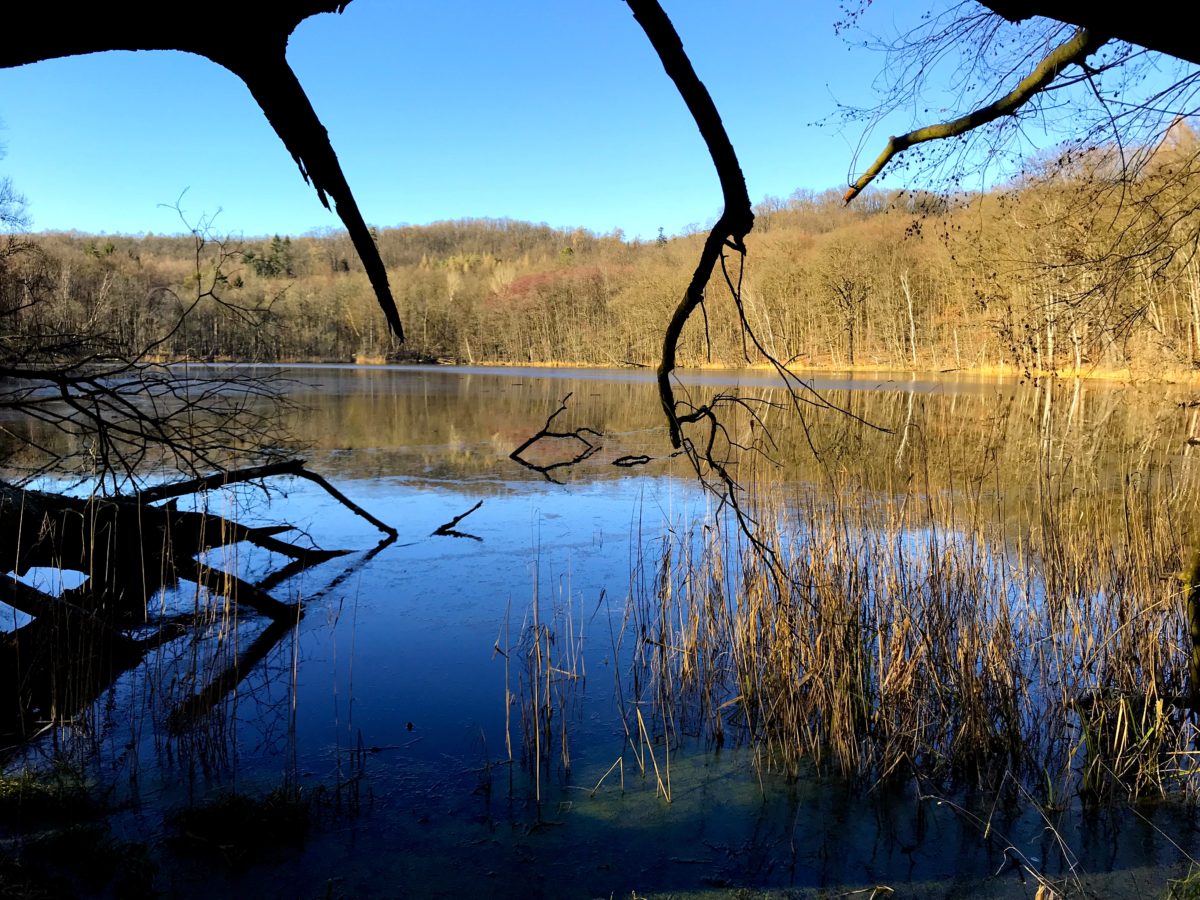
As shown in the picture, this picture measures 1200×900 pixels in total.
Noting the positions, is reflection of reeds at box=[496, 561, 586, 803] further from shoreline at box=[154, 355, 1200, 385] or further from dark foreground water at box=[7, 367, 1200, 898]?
shoreline at box=[154, 355, 1200, 385]

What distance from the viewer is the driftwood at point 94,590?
3.49 m

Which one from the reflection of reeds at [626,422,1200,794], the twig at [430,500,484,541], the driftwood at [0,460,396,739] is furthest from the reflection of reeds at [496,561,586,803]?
the twig at [430,500,484,541]

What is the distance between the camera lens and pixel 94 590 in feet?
13.3

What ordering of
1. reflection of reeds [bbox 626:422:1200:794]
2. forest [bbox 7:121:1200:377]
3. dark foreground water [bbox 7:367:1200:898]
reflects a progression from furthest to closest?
forest [bbox 7:121:1200:377] < reflection of reeds [bbox 626:422:1200:794] < dark foreground water [bbox 7:367:1200:898]

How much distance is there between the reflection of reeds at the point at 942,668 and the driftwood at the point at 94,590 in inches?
Result: 81.8

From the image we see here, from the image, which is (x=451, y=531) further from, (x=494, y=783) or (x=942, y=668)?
(x=942, y=668)

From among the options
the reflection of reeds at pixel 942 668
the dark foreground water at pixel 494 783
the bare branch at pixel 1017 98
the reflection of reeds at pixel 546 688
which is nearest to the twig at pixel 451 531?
the dark foreground water at pixel 494 783

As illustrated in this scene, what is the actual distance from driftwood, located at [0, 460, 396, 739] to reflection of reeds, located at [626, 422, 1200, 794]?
6.81ft

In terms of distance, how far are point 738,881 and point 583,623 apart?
2.29 m

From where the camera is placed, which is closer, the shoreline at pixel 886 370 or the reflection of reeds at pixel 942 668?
the reflection of reeds at pixel 942 668

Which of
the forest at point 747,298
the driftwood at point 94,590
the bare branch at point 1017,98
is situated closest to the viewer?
the bare branch at point 1017,98

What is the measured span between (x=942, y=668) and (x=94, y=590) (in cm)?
408

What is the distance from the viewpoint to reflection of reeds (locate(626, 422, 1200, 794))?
308 centimetres

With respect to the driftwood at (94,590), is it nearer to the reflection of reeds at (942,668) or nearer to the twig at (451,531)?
the twig at (451,531)
